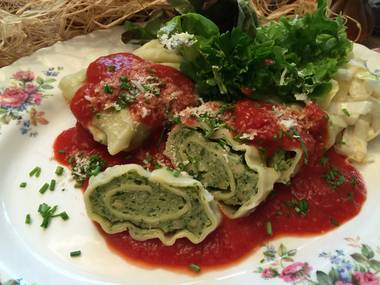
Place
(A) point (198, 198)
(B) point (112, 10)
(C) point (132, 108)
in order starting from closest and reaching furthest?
Answer: 1. (A) point (198, 198)
2. (C) point (132, 108)
3. (B) point (112, 10)

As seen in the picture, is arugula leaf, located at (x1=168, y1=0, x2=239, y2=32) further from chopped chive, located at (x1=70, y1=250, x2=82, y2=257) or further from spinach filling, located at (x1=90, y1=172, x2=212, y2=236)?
chopped chive, located at (x1=70, y1=250, x2=82, y2=257)

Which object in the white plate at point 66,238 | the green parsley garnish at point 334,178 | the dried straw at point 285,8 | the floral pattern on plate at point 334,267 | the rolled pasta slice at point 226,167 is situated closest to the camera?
the floral pattern on plate at point 334,267

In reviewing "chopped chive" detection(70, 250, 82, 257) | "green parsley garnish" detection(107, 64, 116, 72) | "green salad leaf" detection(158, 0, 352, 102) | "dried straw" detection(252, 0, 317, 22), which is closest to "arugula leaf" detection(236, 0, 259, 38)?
"green salad leaf" detection(158, 0, 352, 102)

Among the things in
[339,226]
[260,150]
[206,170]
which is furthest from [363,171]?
[206,170]

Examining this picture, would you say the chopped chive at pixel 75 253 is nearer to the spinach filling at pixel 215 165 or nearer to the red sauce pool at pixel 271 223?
the red sauce pool at pixel 271 223

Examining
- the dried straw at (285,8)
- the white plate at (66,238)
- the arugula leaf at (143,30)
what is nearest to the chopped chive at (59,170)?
the white plate at (66,238)

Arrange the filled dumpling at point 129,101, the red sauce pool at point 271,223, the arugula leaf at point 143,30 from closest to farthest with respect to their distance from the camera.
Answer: the red sauce pool at point 271,223 → the filled dumpling at point 129,101 → the arugula leaf at point 143,30

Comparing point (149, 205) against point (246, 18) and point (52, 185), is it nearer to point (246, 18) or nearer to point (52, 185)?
point (52, 185)

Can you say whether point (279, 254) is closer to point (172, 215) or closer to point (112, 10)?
point (172, 215)
